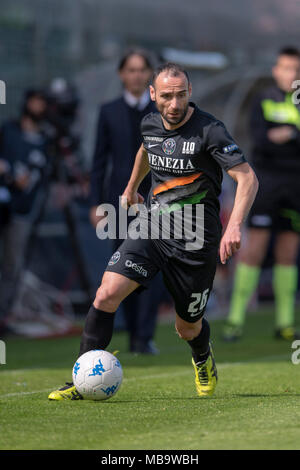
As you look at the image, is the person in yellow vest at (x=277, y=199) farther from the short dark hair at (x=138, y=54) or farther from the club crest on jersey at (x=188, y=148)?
the club crest on jersey at (x=188, y=148)

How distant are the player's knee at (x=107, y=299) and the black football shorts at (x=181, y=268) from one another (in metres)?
0.15

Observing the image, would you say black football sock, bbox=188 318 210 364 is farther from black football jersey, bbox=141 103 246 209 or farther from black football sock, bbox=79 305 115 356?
black football jersey, bbox=141 103 246 209

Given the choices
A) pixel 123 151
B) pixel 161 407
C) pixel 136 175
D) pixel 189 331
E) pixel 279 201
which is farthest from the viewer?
pixel 279 201

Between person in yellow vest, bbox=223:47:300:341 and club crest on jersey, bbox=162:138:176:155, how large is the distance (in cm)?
442

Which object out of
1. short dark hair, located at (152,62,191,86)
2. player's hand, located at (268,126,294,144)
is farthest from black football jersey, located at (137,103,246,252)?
player's hand, located at (268,126,294,144)

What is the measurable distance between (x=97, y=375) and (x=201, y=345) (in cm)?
A: 89

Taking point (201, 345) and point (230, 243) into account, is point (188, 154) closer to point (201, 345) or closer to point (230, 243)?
point (230, 243)

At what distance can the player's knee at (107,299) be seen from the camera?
5.87m

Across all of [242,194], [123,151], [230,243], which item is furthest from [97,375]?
[123,151]

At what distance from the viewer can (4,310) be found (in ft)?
35.7

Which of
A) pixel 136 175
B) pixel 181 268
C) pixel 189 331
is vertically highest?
pixel 136 175

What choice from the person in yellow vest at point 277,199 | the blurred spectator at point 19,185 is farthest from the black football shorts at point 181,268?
the blurred spectator at point 19,185

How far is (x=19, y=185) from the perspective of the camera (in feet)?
34.7

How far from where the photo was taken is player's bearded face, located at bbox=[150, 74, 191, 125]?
5.90 m
